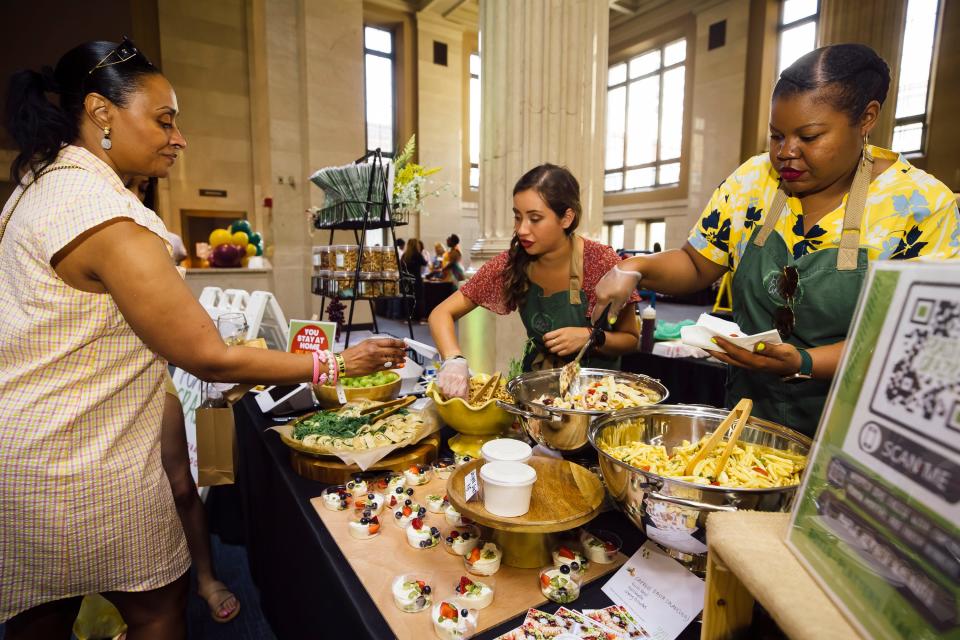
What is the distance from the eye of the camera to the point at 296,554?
4.14ft

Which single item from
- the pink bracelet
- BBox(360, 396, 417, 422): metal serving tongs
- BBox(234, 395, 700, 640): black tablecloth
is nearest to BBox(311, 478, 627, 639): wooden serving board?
BBox(234, 395, 700, 640): black tablecloth

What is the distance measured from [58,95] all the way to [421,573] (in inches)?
54.5

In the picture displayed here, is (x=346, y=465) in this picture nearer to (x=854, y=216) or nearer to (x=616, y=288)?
(x=616, y=288)

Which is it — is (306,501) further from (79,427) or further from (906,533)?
(906,533)

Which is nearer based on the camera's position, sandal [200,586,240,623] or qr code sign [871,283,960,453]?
qr code sign [871,283,960,453]

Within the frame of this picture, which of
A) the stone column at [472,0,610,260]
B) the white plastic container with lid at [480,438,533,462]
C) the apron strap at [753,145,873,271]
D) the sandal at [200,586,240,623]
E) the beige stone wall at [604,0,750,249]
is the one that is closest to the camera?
the white plastic container with lid at [480,438,533,462]

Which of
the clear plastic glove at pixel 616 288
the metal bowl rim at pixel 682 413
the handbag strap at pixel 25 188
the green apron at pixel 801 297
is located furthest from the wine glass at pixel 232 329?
the green apron at pixel 801 297

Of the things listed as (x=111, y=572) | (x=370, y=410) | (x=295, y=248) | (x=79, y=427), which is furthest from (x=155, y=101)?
(x=295, y=248)

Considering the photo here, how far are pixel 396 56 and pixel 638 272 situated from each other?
1483 centimetres

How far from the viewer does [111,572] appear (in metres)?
1.15

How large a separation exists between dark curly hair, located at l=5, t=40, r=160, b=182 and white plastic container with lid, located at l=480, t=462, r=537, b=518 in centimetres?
121

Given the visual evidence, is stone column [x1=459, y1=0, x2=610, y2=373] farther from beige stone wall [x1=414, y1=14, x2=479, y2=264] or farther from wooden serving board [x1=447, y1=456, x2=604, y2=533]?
beige stone wall [x1=414, y1=14, x2=479, y2=264]

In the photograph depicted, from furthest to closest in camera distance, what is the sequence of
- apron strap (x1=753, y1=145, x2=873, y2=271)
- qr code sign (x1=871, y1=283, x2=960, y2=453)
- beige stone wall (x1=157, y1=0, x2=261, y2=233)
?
beige stone wall (x1=157, y1=0, x2=261, y2=233), apron strap (x1=753, y1=145, x2=873, y2=271), qr code sign (x1=871, y1=283, x2=960, y2=453)

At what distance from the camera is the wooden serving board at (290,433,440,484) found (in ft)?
4.37
